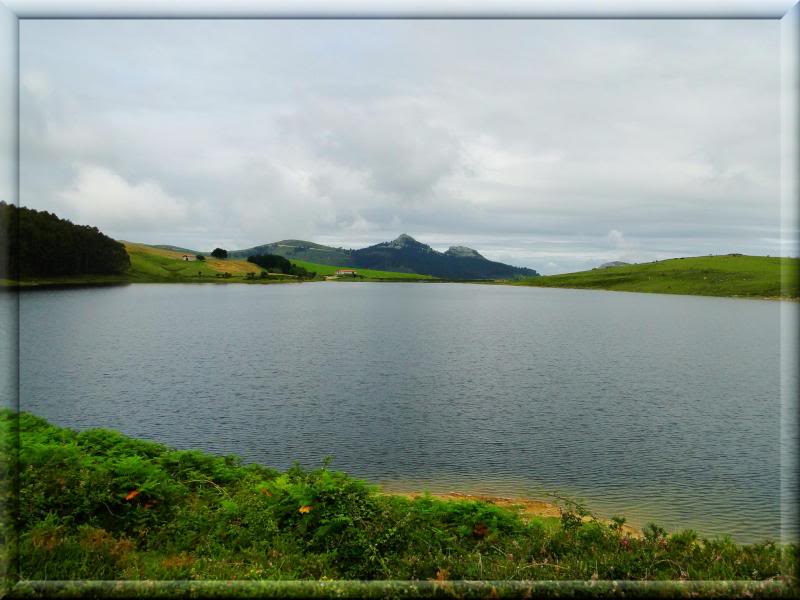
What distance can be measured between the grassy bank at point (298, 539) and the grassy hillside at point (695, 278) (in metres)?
103

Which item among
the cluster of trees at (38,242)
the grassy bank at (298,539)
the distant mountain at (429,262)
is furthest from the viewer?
the distant mountain at (429,262)

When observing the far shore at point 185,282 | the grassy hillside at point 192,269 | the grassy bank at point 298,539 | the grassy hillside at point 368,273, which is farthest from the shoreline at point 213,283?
the grassy bank at point 298,539

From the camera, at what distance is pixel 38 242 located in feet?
43.0

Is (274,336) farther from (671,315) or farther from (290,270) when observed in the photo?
(671,315)

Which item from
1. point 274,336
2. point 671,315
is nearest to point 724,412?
point 274,336

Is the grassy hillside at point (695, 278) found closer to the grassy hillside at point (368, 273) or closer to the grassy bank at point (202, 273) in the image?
the grassy hillside at point (368, 273)

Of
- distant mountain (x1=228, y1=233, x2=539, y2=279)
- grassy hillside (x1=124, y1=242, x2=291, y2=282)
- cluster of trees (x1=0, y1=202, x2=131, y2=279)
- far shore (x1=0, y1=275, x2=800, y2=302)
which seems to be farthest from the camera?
grassy hillside (x1=124, y1=242, x2=291, y2=282)

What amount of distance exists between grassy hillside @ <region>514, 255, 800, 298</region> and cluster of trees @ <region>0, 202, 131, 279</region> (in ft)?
336

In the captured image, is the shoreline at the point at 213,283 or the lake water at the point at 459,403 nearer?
the shoreline at the point at 213,283

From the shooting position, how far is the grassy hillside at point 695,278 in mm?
112125

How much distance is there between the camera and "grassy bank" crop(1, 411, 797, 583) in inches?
259

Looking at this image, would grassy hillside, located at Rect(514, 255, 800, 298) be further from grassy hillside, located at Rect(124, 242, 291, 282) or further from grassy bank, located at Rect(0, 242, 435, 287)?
grassy hillside, located at Rect(124, 242, 291, 282)

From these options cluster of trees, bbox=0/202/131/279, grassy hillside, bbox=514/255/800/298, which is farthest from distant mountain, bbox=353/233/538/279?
grassy hillside, bbox=514/255/800/298

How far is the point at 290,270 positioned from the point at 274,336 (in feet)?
23.7
